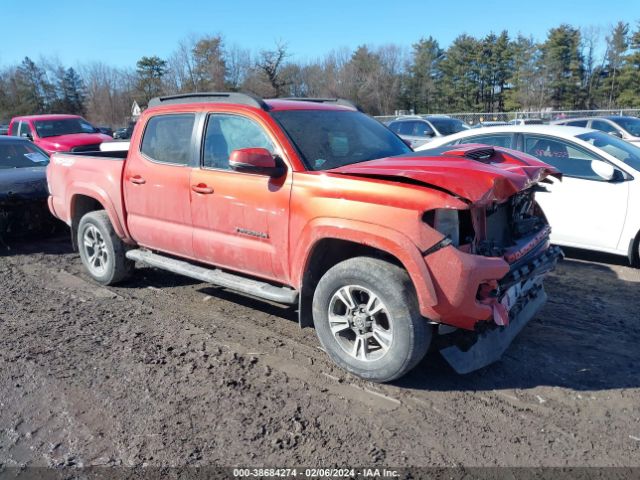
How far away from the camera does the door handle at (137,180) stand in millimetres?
5307

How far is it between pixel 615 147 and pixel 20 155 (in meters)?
8.62

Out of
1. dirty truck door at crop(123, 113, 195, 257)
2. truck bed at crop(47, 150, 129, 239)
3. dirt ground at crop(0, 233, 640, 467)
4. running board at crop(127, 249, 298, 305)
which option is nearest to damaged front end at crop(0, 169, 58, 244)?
truck bed at crop(47, 150, 129, 239)

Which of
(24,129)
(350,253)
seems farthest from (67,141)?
(350,253)

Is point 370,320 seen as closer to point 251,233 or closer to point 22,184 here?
point 251,233

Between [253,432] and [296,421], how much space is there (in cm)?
27

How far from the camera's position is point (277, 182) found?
4.17 metres

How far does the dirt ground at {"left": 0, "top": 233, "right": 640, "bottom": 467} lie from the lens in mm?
3086

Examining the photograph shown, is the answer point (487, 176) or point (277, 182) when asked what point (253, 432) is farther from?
point (487, 176)

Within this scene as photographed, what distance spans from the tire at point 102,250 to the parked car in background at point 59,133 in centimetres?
884

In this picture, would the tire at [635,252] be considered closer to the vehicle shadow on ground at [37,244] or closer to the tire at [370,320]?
the tire at [370,320]

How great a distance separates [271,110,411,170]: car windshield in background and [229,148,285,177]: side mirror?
25cm

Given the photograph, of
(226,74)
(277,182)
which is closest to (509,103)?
(226,74)

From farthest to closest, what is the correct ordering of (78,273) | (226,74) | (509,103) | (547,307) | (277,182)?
1. (509,103)
2. (226,74)
3. (78,273)
4. (547,307)
5. (277,182)

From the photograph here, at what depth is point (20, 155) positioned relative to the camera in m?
8.70
